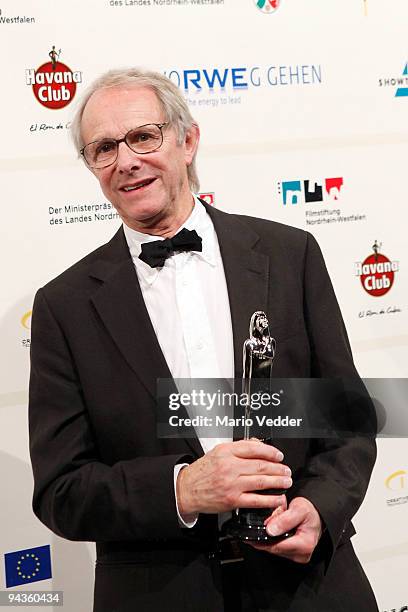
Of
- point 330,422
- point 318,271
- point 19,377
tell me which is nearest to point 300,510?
point 330,422

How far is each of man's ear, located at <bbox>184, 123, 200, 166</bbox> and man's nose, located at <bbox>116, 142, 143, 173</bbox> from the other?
16cm

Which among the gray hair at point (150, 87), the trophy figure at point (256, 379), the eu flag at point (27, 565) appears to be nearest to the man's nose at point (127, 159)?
the gray hair at point (150, 87)

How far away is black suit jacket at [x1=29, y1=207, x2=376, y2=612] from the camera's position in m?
1.62

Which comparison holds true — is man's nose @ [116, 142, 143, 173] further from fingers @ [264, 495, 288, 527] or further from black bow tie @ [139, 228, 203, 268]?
fingers @ [264, 495, 288, 527]

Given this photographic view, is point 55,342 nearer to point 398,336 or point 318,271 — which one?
point 318,271

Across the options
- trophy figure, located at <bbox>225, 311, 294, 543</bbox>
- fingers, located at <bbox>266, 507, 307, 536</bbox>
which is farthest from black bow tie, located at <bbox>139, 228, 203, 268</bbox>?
fingers, located at <bbox>266, 507, 307, 536</bbox>

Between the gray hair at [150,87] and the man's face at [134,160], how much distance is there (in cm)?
1

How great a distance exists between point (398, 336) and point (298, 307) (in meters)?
1.25

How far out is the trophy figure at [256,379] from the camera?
1.53 meters

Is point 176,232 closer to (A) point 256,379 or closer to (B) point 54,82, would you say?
(A) point 256,379

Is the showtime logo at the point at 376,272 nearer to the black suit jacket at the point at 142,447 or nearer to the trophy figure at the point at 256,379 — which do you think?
the black suit jacket at the point at 142,447

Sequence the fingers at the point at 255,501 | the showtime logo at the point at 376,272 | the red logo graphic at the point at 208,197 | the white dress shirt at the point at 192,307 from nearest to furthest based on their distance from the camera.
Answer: the fingers at the point at 255,501
the white dress shirt at the point at 192,307
the red logo graphic at the point at 208,197
the showtime logo at the point at 376,272

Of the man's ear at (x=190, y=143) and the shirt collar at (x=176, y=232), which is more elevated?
the man's ear at (x=190, y=143)

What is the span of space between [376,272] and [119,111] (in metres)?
1.35
